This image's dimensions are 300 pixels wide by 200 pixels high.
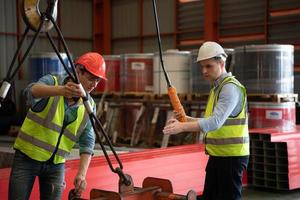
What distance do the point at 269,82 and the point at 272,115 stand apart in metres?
0.55

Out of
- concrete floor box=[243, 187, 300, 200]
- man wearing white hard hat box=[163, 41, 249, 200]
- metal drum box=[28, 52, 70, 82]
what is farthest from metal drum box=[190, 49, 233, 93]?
man wearing white hard hat box=[163, 41, 249, 200]

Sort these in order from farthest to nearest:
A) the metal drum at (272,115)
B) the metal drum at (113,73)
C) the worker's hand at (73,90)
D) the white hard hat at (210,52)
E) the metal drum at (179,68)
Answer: the metal drum at (113,73) < the metal drum at (179,68) < the metal drum at (272,115) < the white hard hat at (210,52) < the worker's hand at (73,90)

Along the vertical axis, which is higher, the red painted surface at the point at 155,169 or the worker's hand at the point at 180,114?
the worker's hand at the point at 180,114

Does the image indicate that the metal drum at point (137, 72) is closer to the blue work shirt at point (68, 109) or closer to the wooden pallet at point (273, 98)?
the wooden pallet at point (273, 98)

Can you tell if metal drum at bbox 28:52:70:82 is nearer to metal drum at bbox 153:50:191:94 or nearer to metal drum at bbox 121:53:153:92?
metal drum at bbox 121:53:153:92

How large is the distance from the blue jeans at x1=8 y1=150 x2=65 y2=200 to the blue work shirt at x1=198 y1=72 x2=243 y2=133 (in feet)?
3.45

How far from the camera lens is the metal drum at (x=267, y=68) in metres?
7.86

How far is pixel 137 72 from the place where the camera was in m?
9.51

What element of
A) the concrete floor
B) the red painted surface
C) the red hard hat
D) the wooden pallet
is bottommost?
the concrete floor

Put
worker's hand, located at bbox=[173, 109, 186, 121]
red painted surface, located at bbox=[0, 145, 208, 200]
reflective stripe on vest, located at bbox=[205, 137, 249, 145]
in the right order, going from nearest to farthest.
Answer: worker's hand, located at bbox=[173, 109, 186, 121], reflective stripe on vest, located at bbox=[205, 137, 249, 145], red painted surface, located at bbox=[0, 145, 208, 200]

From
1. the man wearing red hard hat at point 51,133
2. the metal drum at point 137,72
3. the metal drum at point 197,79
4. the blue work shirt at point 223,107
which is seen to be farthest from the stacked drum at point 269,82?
the man wearing red hard hat at point 51,133

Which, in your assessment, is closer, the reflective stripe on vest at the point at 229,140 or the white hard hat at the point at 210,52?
the white hard hat at the point at 210,52

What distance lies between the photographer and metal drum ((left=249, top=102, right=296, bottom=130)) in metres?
7.77

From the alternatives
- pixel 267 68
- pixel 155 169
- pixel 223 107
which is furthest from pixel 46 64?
pixel 223 107
